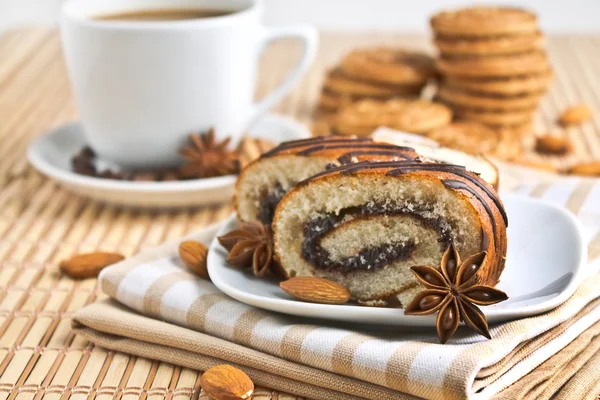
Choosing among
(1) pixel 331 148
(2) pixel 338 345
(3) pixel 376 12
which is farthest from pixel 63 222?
(3) pixel 376 12

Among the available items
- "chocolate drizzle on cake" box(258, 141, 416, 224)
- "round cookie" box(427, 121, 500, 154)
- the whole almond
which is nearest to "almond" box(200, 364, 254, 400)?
"chocolate drizzle on cake" box(258, 141, 416, 224)

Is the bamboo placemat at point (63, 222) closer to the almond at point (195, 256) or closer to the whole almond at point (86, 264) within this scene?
the whole almond at point (86, 264)

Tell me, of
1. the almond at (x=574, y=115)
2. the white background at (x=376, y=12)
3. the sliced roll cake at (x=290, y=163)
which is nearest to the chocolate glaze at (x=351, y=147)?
the sliced roll cake at (x=290, y=163)

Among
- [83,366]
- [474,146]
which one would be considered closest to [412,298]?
[83,366]

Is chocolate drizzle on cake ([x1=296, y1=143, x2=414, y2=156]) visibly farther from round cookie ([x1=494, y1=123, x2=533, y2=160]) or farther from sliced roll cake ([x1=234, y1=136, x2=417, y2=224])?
round cookie ([x1=494, y1=123, x2=533, y2=160])

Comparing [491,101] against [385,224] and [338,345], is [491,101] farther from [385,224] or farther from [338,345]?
[338,345]

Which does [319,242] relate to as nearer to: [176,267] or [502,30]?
[176,267]
